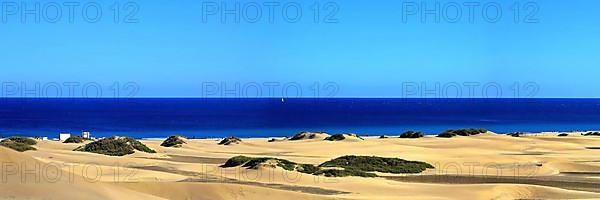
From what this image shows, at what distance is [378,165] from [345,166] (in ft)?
4.65

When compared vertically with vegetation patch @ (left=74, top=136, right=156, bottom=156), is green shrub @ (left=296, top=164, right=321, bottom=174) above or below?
below

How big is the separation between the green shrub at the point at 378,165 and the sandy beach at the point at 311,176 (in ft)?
2.59

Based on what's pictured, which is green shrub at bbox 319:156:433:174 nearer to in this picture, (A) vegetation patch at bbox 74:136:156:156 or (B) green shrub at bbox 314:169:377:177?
(B) green shrub at bbox 314:169:377:177

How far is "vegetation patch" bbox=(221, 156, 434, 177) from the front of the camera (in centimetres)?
2576

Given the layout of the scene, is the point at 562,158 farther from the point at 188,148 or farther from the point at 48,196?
the point at 48,196

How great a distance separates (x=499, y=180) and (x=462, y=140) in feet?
71.6

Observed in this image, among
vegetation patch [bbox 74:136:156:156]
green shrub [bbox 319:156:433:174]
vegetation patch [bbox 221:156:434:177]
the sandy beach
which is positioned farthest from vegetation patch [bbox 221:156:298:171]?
vegetation patch [bbox 74:136:156:156]

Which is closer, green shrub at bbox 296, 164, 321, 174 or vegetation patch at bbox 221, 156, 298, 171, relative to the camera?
green shrub at bbox 296, 164, 321, 174

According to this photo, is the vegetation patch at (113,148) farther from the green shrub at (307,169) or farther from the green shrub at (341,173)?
the green shrub at (341,173)

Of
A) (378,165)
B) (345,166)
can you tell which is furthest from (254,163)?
(378,165)

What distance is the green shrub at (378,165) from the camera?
2833cm

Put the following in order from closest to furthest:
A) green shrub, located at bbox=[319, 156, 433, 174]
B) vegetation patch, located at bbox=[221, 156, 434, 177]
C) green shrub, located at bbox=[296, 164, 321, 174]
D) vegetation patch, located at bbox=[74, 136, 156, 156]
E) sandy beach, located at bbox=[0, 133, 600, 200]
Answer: sandy beach, located at bbox=[0, 133, 600, 200]
green shrub, located at bbox=[296, 164, 321, 174]
vegetation patch, located at bbox=[221, 156, 434, 177]
green shrub, located at bbox=[319, 156, 433, 174]
vegetation patch, located at bbox=[74, 136, 156, 156]

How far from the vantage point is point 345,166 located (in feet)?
92.8

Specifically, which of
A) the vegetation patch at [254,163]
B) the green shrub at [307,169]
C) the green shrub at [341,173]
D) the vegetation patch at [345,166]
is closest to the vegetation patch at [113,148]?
the vegetation patch at [345,166]
